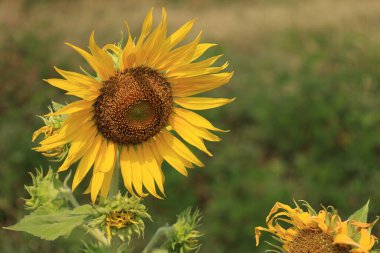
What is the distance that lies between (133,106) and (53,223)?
0.51 meters

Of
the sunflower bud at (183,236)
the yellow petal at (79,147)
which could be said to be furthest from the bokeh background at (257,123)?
the yellow petal at (79,147)

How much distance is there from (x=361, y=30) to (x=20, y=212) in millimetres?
5660

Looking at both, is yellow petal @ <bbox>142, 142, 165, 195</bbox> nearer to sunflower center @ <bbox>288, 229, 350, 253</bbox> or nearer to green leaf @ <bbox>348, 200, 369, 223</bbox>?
sunflower center @ <bbox>288, 229, 350, 253</bbox>

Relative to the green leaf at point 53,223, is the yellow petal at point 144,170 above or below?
above

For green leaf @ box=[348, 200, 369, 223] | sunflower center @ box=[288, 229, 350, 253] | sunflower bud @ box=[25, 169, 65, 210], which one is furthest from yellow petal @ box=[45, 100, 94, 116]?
green leaf @ box=[348, 200, 369, 223]

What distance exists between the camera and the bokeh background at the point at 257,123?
16.9ft

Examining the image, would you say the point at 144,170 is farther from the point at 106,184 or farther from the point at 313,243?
the point at 313,243

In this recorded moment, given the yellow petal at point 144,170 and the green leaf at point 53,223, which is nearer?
the green leaf at point 53,223

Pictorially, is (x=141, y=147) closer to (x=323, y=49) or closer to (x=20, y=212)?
(x=20, y=212)

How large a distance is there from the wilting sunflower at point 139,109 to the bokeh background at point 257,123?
6.69ft

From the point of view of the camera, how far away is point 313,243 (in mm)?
1899

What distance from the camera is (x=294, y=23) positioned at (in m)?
9.59

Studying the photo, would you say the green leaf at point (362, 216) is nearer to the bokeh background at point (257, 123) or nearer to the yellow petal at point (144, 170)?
the yellow petal at point (144, 170)

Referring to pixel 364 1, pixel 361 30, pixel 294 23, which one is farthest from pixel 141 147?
pixel 364 1
